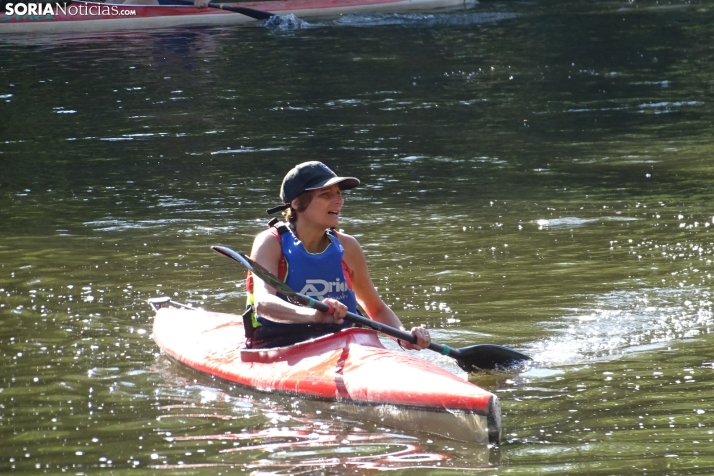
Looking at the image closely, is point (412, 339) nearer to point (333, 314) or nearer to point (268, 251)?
point (333, 314)

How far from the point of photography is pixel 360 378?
5117 mm

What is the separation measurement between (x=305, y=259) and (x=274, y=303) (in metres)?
0.29

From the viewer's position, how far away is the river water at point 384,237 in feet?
15.9

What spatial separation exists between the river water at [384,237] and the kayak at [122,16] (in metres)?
4.82

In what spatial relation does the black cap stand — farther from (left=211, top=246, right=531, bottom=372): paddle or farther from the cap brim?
(left=211, top=246, right=531, bottom=372): paddle

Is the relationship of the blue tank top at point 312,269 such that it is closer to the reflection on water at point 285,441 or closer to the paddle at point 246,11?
the reflection on water at point 285,441

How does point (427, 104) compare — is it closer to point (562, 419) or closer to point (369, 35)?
point (369, 35)

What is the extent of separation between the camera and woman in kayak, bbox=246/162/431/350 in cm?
546

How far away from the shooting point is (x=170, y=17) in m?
26.5

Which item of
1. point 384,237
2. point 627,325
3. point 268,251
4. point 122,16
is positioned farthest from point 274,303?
point 122,16

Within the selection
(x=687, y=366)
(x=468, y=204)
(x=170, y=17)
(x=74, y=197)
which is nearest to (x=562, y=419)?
(x=687, y=366)

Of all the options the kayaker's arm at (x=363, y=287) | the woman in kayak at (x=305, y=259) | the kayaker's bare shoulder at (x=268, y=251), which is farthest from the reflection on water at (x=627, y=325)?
the kayaker's bare shoulder at (x=268, y=251)

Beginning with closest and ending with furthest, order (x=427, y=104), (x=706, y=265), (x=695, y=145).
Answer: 1. (x=706, y=265)
2. (x=695, y=145)
3. (x=427, y=104)

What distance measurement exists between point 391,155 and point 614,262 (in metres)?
4.96
